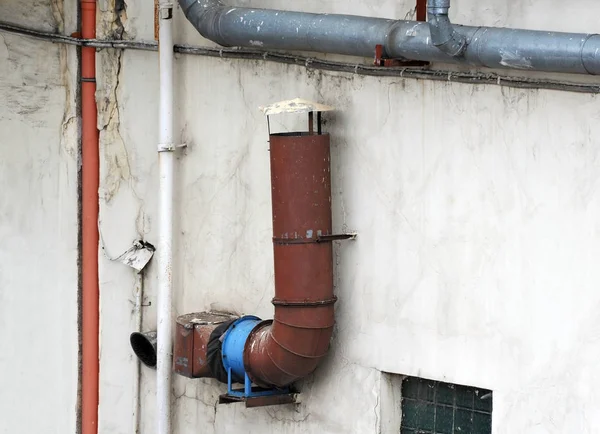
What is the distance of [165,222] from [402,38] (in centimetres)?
241

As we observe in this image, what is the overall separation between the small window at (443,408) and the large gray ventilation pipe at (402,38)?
2.04 meters

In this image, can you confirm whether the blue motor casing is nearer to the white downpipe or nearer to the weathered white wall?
the weathered white wall

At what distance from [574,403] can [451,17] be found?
7.69ft

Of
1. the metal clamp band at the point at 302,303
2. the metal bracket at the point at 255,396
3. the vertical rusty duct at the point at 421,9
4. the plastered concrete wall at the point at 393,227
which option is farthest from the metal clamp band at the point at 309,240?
the vertical rusty duct at the point at 421,9

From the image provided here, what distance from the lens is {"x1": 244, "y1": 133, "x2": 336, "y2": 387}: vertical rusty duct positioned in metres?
8.05

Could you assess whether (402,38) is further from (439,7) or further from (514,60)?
(514,60)

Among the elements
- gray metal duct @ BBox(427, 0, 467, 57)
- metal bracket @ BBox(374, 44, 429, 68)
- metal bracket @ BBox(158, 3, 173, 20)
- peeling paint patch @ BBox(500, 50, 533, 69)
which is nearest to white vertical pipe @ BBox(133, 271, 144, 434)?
metal bracket @ BBox(158, 3, 173, 20)

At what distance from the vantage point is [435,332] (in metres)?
7.93

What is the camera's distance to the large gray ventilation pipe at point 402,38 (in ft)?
22.9

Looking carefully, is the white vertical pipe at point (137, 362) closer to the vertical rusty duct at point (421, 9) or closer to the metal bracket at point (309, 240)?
the metal bracket at point (309, 240)

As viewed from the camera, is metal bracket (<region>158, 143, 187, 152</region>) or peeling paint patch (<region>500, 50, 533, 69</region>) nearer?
peeling paint patch (<region>500, 50, 533, 69</region>)

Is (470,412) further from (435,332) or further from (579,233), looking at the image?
(579,233)

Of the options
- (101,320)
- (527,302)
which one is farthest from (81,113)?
(527,302)

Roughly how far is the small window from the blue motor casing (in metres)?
1.06
